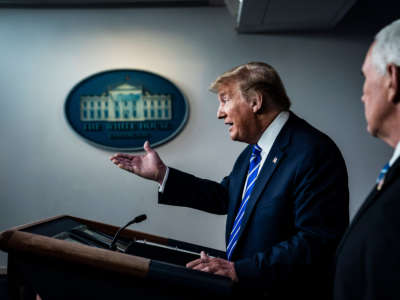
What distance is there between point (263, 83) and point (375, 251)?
0.91 metres

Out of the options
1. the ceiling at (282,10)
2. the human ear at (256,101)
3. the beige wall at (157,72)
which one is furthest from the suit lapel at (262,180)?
the beige wall at (157,72)

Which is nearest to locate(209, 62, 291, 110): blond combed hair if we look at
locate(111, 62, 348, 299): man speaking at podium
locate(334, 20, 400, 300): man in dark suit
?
locate(111, 62, 348, 299): man speaking at podium

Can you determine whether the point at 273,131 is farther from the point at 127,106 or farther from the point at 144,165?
the point at 127,106

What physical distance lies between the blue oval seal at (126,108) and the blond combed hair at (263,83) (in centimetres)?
163

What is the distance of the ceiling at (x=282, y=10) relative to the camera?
266 cm

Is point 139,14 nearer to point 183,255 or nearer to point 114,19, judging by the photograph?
point 114,19

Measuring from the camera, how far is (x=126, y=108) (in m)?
3.19

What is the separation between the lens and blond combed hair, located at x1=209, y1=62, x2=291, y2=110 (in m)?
1.53

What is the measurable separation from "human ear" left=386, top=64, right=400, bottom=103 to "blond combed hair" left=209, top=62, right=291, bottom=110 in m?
0.71

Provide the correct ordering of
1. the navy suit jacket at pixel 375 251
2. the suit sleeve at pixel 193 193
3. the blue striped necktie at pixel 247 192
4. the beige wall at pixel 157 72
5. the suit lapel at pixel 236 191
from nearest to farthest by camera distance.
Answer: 1. the navy suit jacket at pixel 375 251
2. the blue striped necktie at pixel 247 192
3. the suit lapel at pixel 236 191
4. the suit sleeve at pixel 193 193
5. the beige wall at pixel 157 72

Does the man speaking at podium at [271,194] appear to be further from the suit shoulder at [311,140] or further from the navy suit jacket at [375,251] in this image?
the navy suit jacket at [375,251]

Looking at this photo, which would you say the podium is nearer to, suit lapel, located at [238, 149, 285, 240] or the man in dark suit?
the man in dark suit

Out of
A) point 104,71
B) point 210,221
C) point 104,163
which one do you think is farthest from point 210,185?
point 104,71

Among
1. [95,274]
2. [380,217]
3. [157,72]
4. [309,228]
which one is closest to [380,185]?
[380,217]
